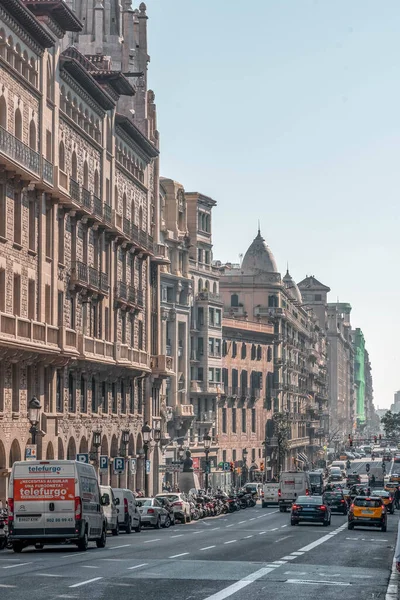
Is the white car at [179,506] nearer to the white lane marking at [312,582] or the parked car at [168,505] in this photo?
the parked car at [168,505]

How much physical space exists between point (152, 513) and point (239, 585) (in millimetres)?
32642

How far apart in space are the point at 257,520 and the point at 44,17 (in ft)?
93.0

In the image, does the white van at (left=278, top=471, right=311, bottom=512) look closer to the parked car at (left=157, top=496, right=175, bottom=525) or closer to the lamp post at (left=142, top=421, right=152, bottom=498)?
the lamp post at (left=142, top=421, right=152, bottom=498)

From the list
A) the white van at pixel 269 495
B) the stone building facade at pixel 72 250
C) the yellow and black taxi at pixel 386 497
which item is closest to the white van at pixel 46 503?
the stone building facade at pixel 72 250

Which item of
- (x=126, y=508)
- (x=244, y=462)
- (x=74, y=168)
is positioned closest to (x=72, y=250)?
(x=74, y=168)

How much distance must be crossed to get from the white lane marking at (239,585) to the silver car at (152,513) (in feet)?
90.0

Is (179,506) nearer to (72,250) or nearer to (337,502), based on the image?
(72,250)

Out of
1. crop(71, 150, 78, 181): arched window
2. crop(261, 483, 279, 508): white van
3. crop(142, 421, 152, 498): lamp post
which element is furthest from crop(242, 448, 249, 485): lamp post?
crop(71, 150, 78, 181): arched window

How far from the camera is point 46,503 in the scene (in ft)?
115

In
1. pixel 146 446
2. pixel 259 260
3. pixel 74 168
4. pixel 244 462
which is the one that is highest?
pixel 259 260

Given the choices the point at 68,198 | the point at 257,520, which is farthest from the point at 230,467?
the point at 68,198

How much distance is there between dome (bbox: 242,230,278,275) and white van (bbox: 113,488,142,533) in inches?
4037

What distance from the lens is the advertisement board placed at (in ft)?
116

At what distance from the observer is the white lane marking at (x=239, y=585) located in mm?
23250
